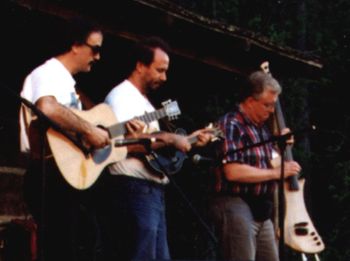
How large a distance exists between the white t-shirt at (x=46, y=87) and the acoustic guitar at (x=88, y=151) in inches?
6.1

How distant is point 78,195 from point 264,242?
150 cm

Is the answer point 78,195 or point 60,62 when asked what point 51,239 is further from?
point 60,62

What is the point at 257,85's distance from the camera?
733cm

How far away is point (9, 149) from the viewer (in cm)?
880

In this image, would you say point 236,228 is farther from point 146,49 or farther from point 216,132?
point 146,49

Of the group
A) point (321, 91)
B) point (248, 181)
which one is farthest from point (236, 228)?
point (321, 91)

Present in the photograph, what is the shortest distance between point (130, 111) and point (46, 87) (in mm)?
774

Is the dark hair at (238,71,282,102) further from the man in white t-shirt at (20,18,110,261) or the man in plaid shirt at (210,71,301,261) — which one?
the man in white t-shirt at (20,18,110,261)

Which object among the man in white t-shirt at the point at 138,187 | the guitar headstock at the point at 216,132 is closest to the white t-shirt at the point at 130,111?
the man in white t-shirt at the point at 138,187

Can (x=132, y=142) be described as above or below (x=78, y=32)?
below

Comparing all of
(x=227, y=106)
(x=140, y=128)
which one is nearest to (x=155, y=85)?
(x=140, y=128)

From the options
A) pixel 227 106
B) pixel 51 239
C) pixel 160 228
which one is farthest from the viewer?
pixel 227 106

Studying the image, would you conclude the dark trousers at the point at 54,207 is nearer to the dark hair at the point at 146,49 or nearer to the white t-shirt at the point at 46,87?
the white t-shirt at the point at 46,87

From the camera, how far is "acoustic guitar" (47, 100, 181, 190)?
20.7 feet
